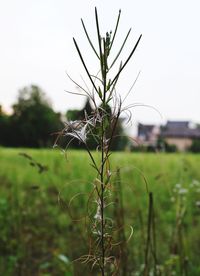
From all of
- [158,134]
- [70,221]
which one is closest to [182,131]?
[70,221]

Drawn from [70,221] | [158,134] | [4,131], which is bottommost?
[70,221]

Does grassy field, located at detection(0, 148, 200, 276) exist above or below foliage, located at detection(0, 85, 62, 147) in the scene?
below

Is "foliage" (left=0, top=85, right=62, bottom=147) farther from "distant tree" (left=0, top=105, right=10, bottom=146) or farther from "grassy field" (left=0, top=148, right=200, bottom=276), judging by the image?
"grassy field" (left=0, top=148, right=200, bottom=276)

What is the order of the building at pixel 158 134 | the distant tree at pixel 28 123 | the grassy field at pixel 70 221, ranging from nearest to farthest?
the building at pixel 158 134
the grassy field at pixel 70 221
the distant tree at pixel 28 123

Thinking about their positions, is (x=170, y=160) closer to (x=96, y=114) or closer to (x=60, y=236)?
(x=60, y=236)

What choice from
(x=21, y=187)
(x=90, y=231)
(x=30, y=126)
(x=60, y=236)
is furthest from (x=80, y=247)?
(x=30, y=126)

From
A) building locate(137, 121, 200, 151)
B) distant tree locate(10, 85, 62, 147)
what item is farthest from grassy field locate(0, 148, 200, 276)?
distant tree locate(10, 85, 62, 147)

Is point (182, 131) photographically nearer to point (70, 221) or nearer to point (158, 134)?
point (70, 221)

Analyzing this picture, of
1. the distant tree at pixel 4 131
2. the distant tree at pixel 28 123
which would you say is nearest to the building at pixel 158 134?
the distant tree at pixel 28 123

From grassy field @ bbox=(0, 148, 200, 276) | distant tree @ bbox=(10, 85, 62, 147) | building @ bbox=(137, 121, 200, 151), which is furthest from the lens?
distant tree @ bbox=(10, 85, 62, 147)

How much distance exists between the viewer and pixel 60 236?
17.9 feet

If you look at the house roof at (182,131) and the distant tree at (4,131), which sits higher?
the distant tree at (4,131)

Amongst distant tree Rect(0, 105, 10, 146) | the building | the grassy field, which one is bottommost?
the grassy field

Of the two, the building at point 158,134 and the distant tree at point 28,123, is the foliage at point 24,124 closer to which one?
the distant tree at point 28,123
